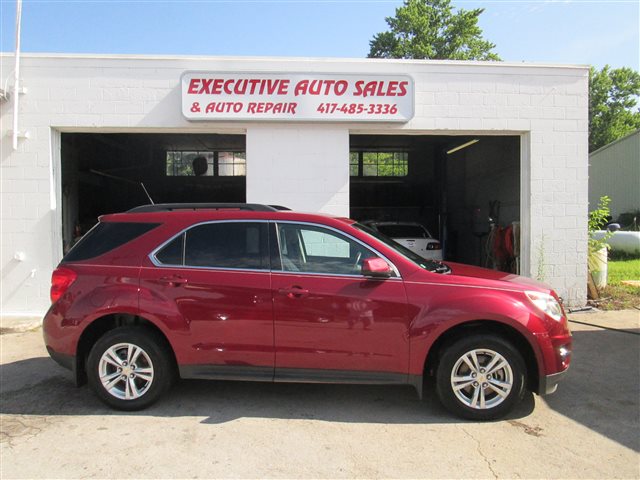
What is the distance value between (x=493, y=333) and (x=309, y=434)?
5.79ft

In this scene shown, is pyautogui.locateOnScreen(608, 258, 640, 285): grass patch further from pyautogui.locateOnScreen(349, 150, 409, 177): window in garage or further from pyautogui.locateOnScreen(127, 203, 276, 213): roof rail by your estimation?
pyautogui.locateOnScreen(349, 150, 409, 177): window in garage

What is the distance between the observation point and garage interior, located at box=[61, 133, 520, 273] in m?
12.3

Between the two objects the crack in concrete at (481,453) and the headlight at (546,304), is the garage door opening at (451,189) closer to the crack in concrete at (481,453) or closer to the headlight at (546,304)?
the headlight at (546,304)

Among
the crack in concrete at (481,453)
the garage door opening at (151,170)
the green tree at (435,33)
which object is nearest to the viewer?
the crack in concrete at (481,453)

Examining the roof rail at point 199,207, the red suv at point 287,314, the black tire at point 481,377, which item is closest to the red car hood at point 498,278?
the red suv at point 287,314

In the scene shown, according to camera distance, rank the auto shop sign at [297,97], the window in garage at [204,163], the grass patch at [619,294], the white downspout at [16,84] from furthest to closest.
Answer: the window in garage at [204,163] < the grass patch at [619,294] < the auto shop sign at [297,97] < the white downspout at [16,84]

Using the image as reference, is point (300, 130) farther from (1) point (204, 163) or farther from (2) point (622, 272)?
(1) point (204, 163)

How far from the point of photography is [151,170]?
846 inches

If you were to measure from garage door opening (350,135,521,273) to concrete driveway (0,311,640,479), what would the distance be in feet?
18.9

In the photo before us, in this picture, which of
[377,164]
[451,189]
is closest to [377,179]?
[377,164]

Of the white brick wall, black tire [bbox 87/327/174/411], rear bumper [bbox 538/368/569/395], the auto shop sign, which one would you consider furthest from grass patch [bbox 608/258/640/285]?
black tire [bbox 87/327/174/411]

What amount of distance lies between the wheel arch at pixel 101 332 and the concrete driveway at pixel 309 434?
1.25 feet

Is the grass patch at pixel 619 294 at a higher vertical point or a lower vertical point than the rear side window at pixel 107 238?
lower

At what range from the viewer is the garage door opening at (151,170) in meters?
15.5
